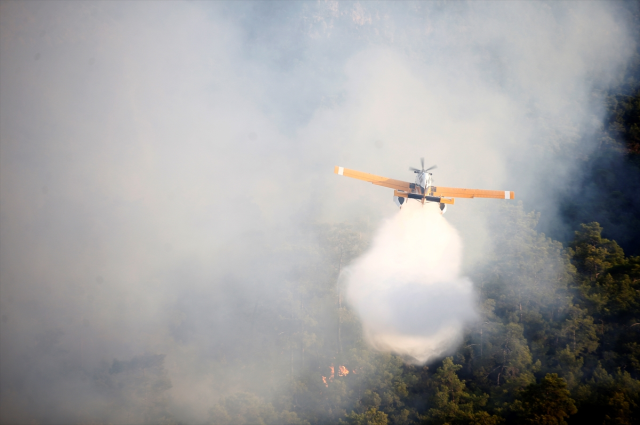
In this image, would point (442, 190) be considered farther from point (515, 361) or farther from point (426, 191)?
point (515, 361)

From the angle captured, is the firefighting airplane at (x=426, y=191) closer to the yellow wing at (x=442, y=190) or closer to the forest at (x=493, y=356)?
the yellow wing at (x=442, y=190)

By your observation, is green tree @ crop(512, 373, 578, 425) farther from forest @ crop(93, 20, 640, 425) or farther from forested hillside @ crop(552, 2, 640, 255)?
forested hillside @ crop(552, 2, 640, 255)

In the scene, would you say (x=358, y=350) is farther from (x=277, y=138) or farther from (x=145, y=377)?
(x=277, y=138)

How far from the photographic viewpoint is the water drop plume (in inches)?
2239

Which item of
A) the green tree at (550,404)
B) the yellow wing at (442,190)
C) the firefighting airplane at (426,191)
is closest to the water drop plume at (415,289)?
the yellow wing at (442,190)

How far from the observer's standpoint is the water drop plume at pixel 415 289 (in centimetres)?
5688

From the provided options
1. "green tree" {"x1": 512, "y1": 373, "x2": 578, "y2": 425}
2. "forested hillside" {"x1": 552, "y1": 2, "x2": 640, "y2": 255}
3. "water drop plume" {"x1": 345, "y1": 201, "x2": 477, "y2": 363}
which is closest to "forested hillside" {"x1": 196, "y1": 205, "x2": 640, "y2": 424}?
"green tree" {"x1": 512, "y1": 373, "x2": 578, "y2": 425}

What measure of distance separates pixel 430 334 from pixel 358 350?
34.6 feet

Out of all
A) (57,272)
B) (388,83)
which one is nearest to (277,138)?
(388,83)

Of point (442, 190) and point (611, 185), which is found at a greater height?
point (611, 185)

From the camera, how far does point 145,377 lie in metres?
78.1

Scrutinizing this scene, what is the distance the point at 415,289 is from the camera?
60.6 meters

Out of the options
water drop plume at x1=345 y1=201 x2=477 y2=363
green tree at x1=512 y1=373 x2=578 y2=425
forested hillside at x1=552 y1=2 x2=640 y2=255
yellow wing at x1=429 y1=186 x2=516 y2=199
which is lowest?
green tree at x1=512 y1=373 x2=578 y2=425

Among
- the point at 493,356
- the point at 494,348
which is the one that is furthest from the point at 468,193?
the point at 493,356
